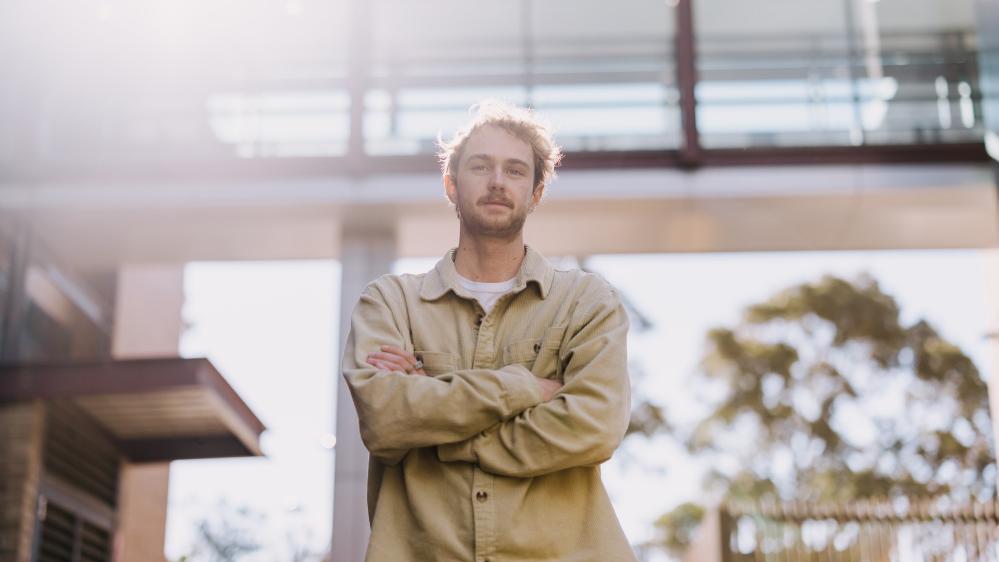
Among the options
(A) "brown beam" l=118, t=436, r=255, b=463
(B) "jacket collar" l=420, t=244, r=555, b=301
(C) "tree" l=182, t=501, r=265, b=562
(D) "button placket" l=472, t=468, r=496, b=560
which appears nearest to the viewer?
(D) "button placket" l=472, t=468, r=496, b=560

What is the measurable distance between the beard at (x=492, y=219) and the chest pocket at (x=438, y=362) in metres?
0.30

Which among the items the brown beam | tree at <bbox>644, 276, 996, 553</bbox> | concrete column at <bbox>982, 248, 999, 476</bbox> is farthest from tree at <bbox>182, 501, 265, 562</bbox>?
concrete column at <bbox>982, 248, 999, 476</bbox>

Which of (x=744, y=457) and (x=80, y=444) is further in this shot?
(x=744, y=457)

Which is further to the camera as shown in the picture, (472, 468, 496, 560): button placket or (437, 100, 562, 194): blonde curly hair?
(437, 100, 562, 194): blonde curly hair

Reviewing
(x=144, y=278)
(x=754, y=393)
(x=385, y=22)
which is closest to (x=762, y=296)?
(x=754, y=393)

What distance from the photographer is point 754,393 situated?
24641mm

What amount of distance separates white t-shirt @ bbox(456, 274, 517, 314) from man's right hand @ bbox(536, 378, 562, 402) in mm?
271

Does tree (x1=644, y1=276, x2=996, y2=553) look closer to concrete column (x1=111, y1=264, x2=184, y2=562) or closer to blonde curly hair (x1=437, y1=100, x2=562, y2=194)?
concrete column (x1=111, y1=264, x2=184, y2=562)

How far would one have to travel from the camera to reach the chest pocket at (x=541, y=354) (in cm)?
324

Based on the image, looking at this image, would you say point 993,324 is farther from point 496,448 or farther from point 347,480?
point 496,448

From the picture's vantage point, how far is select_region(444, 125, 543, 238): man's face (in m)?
3.30

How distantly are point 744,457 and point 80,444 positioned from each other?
13.9 metres

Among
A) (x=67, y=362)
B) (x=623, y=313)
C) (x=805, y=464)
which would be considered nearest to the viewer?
(x=623, y=313)

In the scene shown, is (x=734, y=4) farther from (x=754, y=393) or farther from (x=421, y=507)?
(x=754, y=393)
